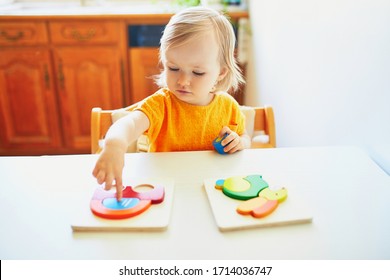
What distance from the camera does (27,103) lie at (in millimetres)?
2062

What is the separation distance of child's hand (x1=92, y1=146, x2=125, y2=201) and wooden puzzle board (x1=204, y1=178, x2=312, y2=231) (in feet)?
0.50

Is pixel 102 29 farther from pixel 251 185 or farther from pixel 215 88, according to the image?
pixel 251 185

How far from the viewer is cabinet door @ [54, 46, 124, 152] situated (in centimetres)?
200

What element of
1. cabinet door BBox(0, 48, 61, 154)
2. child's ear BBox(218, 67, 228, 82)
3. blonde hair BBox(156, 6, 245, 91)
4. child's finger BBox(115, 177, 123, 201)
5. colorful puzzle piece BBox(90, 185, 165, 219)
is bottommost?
cabinet door BBox(0, 48, 61, 154)

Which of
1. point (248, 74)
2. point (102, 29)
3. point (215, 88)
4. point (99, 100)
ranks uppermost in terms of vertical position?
point (102, 29)

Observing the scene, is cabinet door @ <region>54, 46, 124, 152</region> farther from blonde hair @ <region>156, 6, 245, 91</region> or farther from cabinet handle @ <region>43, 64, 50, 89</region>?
blonde hair @ <region>156, 6, 245, 91</region>

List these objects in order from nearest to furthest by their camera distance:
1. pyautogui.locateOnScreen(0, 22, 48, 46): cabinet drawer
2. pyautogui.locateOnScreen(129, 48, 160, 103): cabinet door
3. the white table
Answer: the white table
pyautogui.locateOnScreen(0, 22, 48, 46): cabinet drawer
pyautogui.locateOnScreen(129, 48, 160, 103): cabinet door

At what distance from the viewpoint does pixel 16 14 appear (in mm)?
1910

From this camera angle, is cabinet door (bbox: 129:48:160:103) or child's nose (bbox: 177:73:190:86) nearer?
child's nose (bbox: 177:73:190:86)

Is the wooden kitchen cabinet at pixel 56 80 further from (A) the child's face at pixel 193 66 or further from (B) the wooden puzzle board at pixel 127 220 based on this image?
(B) the wooden puzzle board at pixel 127 220

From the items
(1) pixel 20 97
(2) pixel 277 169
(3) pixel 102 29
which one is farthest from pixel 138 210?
(1) pixel 20 97

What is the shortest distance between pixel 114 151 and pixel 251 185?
24 cm

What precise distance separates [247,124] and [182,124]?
0.29m

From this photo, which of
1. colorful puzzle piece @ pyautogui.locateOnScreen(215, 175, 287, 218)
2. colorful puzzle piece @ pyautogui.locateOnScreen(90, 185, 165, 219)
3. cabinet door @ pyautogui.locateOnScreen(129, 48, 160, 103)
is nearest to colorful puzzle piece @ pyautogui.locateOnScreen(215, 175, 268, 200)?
colorful puzzle piece @ pyautogui.locateOnScreen(215, 175, 287, 218)
